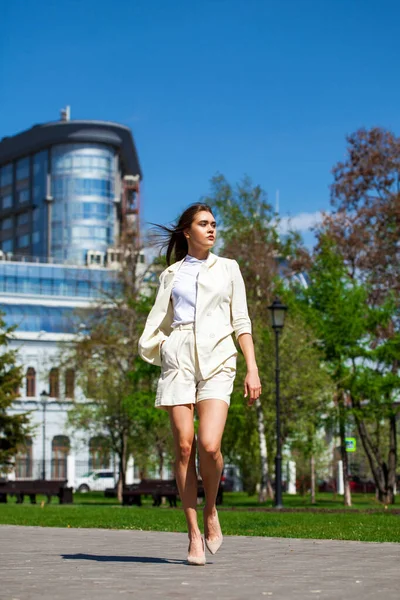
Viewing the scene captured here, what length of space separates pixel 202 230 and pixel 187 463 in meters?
1.65

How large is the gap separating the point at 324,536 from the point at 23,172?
127385mm

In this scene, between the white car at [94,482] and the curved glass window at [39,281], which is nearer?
the white car at [94,482]

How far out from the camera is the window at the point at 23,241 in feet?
445

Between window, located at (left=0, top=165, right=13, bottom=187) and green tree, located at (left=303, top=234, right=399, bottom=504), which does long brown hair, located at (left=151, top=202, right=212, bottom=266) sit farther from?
window, located at (left=0, top=165, right=13, bottom=187)

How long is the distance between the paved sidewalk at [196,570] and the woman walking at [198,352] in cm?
57

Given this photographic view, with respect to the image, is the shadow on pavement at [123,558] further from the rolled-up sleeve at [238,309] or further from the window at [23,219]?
the window at [23,219]

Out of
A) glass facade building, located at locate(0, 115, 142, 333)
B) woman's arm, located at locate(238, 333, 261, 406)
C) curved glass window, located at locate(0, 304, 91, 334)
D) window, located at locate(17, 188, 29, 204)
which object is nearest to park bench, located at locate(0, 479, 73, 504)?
woman's arm, located at locate(238, 333, 261, 406)

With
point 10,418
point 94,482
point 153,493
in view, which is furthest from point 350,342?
point 94,482

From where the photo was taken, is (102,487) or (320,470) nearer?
(320,470)

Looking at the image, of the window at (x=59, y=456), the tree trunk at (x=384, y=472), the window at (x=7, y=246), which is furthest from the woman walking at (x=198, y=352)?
the window at (x=7, y=246)

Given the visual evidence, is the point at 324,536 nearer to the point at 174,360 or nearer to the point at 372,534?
the point at 372,534

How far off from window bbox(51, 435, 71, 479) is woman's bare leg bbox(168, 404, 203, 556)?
220ft

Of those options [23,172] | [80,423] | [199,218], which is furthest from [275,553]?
[23,172]

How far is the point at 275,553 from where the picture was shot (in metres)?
8.75
